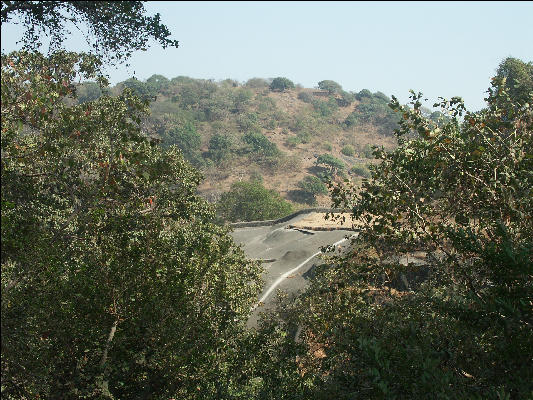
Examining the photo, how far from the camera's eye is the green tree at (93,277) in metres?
7.95

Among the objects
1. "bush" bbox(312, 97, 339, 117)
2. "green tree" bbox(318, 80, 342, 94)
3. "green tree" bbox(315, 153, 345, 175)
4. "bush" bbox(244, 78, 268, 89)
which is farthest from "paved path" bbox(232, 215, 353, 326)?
"green tree" bbox(318, 80, 342, 94)

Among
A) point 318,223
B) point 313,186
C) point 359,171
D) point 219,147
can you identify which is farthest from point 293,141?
point 318,223

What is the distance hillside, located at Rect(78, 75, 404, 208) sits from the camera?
99625 millimetres

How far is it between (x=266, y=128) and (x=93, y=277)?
384 ft

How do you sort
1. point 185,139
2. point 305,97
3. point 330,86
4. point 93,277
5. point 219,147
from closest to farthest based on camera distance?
point 93,277, point 185,139, point 219,147, point 305,97, point 330,86

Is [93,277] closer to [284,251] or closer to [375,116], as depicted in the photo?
[284,251]

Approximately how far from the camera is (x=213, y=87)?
142m

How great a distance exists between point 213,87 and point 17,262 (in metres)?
139

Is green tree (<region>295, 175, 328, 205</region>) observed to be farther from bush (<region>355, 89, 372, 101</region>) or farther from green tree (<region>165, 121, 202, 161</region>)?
bush (<region>355, 89, 372, 101</region>)

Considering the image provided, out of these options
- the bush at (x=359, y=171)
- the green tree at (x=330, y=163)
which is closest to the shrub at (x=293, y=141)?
the green tree at (x=330, y=163)

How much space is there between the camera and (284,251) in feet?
134

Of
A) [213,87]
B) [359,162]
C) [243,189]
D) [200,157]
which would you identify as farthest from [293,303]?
[213,87]

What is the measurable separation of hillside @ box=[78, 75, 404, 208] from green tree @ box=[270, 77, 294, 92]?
1.01 metres

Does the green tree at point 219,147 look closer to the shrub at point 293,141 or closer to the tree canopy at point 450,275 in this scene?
the shrub at point 293,141
